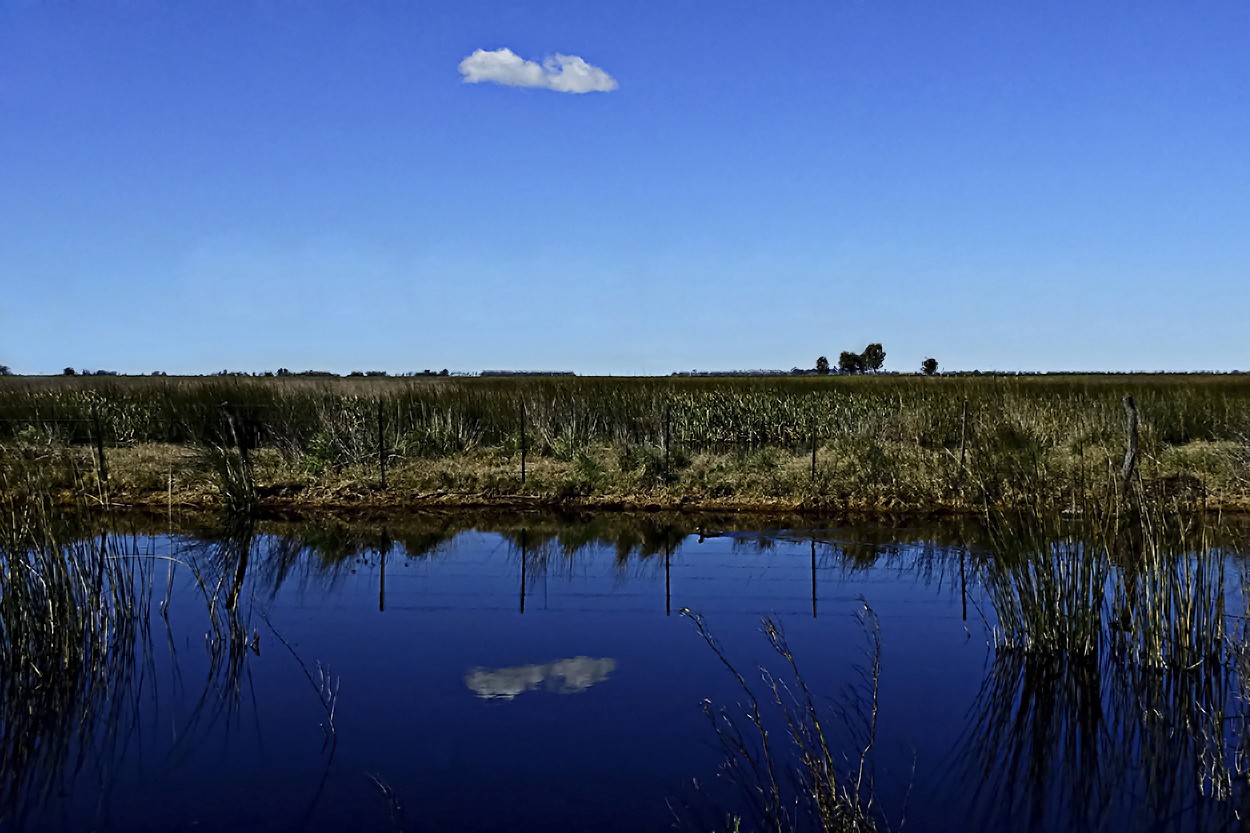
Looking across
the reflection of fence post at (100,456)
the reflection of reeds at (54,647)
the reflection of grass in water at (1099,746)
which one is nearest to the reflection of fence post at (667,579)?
the reflection of grass in water at (1099,746)

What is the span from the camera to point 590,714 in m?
6.45

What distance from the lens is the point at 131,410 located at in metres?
20.6

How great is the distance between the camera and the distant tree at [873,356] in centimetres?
11112

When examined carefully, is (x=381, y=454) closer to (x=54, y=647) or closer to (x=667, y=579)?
(x=667, y=579)

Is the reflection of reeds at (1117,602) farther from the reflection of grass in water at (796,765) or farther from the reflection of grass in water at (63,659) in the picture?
the reflection of grass in water at (63,659)

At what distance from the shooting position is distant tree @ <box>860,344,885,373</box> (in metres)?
111

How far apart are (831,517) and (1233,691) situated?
7.89 metres

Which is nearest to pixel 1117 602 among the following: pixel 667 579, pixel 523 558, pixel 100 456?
pixel 667 579

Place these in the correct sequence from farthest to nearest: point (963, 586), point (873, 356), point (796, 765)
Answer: point (873, 356) < point (963, 586) < point (796, 765)

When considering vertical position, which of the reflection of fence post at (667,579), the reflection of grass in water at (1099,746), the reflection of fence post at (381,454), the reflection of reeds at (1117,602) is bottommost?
the reflection of grass in water at (1099,746)

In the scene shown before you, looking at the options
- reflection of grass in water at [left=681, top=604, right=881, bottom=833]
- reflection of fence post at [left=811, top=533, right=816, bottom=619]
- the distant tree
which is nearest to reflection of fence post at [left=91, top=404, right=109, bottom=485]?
reflection of fence post at [left=811, top=533, right=816, bottom=619]

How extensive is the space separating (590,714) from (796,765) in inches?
56.2

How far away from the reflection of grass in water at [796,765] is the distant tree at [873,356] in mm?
107208

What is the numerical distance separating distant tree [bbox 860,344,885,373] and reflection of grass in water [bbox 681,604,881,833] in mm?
107208
